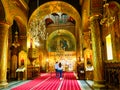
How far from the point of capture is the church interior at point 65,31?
7.91 m

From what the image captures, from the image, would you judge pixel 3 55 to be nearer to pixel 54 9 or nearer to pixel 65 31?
pixel 54 9

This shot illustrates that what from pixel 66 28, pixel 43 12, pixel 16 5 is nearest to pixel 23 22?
pixel 16 5

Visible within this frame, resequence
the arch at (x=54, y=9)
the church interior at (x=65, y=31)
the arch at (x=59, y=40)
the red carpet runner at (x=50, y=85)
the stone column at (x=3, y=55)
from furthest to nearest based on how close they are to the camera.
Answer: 1. the arch at (x=59, y=40)
2. the arch at (x=54, y=9)
3. the stone column at (x=3, y=55)
4. the red carpet runner at (x=50, y=85)
5. the church interior at (x=65, y=31)

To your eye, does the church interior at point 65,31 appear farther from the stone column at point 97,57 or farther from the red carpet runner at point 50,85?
the red carpet runner at point 50,85

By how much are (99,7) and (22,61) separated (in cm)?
820

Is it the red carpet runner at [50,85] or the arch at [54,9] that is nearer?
the red carpet runner at [50,85]

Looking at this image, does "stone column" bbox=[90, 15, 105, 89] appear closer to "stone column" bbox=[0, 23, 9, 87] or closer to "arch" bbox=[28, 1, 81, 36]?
"stone column" bbox=[0, 23, 9, 87]

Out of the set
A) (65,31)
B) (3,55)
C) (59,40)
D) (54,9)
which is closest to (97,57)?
(3,55)

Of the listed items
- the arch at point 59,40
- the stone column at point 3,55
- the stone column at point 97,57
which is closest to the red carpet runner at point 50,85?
the stone column at point 3,55

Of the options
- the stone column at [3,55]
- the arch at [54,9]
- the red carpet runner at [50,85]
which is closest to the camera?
the red carpet runner at [50,85]

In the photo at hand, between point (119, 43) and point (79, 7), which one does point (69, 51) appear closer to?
point (79, 7)

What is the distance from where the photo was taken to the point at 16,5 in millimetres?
11836

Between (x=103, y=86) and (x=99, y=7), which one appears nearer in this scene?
(x=103, y=86)

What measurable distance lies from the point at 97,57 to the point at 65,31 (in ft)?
66.3
